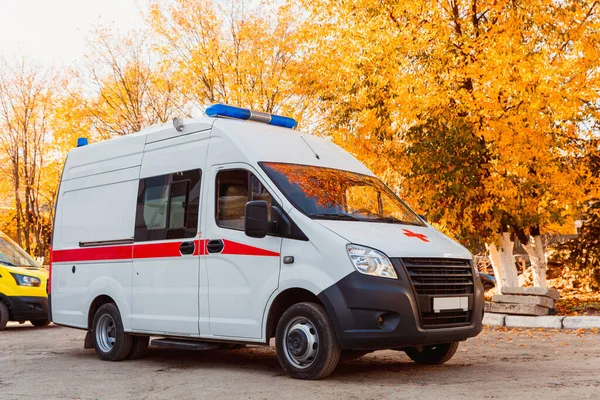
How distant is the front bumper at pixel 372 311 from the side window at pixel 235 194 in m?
1.37

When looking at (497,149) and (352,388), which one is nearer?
(352,388)

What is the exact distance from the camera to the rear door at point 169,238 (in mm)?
8344

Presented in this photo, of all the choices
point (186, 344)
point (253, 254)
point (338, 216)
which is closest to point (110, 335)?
point (186, 344)

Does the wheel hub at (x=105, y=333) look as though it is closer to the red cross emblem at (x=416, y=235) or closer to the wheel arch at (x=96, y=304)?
the wheel arch at (x=96, y=304)

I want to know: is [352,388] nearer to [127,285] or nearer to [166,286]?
[166,286]

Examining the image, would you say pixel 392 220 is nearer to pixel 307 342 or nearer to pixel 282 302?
pixel 282 302

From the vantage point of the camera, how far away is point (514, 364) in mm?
8234

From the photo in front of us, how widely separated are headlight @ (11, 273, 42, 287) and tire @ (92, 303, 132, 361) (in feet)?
17.8

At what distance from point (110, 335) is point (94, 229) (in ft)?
4.55

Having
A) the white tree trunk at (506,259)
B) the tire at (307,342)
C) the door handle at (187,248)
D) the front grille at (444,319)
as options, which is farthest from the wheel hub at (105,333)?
the white tree trunk at (506,259)

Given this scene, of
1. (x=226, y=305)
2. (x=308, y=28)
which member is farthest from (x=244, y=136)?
(x=308, y=28)

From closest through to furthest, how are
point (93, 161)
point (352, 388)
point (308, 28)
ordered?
1. point (352, 388)
2. point (93, 161)
3. point (308, 28)

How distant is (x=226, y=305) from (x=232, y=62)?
16.5 metres

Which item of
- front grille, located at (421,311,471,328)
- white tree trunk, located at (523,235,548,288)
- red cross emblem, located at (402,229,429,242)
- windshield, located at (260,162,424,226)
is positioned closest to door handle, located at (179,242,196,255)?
windshield, located at (260,162,424,226)
